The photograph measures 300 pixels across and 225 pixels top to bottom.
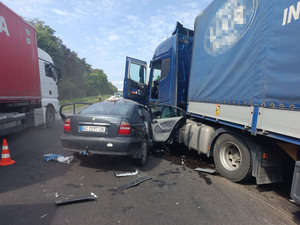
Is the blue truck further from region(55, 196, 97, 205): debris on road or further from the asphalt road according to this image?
region(55, 196, 97, 205): debris on road

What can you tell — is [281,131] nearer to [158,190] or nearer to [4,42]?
[158,190]

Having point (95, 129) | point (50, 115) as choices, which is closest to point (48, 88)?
point (50, 115)

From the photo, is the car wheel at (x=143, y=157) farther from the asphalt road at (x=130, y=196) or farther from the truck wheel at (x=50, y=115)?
the truck wheel at (x=50, y=115)

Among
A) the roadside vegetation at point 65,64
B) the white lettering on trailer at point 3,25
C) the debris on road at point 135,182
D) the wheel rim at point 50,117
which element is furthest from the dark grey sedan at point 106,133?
the roadside vegetation at point 65,64

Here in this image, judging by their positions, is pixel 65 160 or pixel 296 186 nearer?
pixel 296 186

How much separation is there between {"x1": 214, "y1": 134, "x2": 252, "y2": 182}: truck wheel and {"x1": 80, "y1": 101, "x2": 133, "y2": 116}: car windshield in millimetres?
2139

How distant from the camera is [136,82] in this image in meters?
8.41

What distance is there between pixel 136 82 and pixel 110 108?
442 cm

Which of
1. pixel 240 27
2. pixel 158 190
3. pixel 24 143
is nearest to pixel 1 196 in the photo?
pixel 158 190

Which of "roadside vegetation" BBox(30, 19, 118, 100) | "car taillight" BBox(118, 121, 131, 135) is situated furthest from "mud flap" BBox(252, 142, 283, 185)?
"roadside vegetation" BBox(30, 19, 118, 100)

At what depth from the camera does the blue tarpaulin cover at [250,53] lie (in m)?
2.31

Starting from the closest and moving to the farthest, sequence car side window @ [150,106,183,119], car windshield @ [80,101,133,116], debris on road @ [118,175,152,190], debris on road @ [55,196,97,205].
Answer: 1. debris on road @ [55,196,97,205]
2. debris on road @ [118,175,152,190]
3. car windshield @ [80,101,133,116]
4. car side window @ [150,106,183,119]

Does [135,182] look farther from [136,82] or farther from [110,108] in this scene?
[136,82]

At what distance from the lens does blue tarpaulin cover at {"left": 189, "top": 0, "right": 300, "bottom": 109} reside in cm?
231
